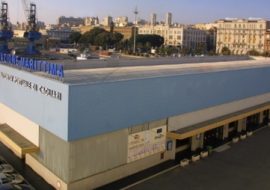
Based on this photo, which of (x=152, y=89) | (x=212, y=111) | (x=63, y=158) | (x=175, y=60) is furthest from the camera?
(x=175, y=60)

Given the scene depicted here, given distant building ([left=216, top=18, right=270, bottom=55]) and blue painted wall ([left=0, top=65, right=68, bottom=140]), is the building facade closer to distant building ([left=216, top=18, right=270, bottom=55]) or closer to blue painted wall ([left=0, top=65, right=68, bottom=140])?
blue painted wall ([left=0, top=65, right=68, bottom=140])

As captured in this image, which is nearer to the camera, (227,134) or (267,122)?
(227,134)

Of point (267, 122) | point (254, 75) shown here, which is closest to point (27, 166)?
point (254, 75)

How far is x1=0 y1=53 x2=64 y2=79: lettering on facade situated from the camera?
71.3 ft

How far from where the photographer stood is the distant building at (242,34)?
5472 inches

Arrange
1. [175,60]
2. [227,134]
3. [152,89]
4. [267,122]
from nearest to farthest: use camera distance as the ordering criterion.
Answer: [152,89] → [227,134] → [175,60] → [267,122]

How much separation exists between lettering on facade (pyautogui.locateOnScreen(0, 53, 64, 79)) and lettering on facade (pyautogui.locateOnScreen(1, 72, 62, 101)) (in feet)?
3.07

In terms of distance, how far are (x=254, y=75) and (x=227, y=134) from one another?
257 inches

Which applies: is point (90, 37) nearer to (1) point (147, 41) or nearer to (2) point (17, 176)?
(1) point (147, 41)

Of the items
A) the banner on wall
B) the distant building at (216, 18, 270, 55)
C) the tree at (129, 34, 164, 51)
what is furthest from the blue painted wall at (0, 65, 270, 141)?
the distant building at (216, 18, 270, 55)

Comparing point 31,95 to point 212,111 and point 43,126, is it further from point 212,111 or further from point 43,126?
point 212,111

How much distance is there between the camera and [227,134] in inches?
1331

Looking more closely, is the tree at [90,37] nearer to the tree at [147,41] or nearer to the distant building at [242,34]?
the tree at [147,41]

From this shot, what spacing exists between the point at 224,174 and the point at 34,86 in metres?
14.0
